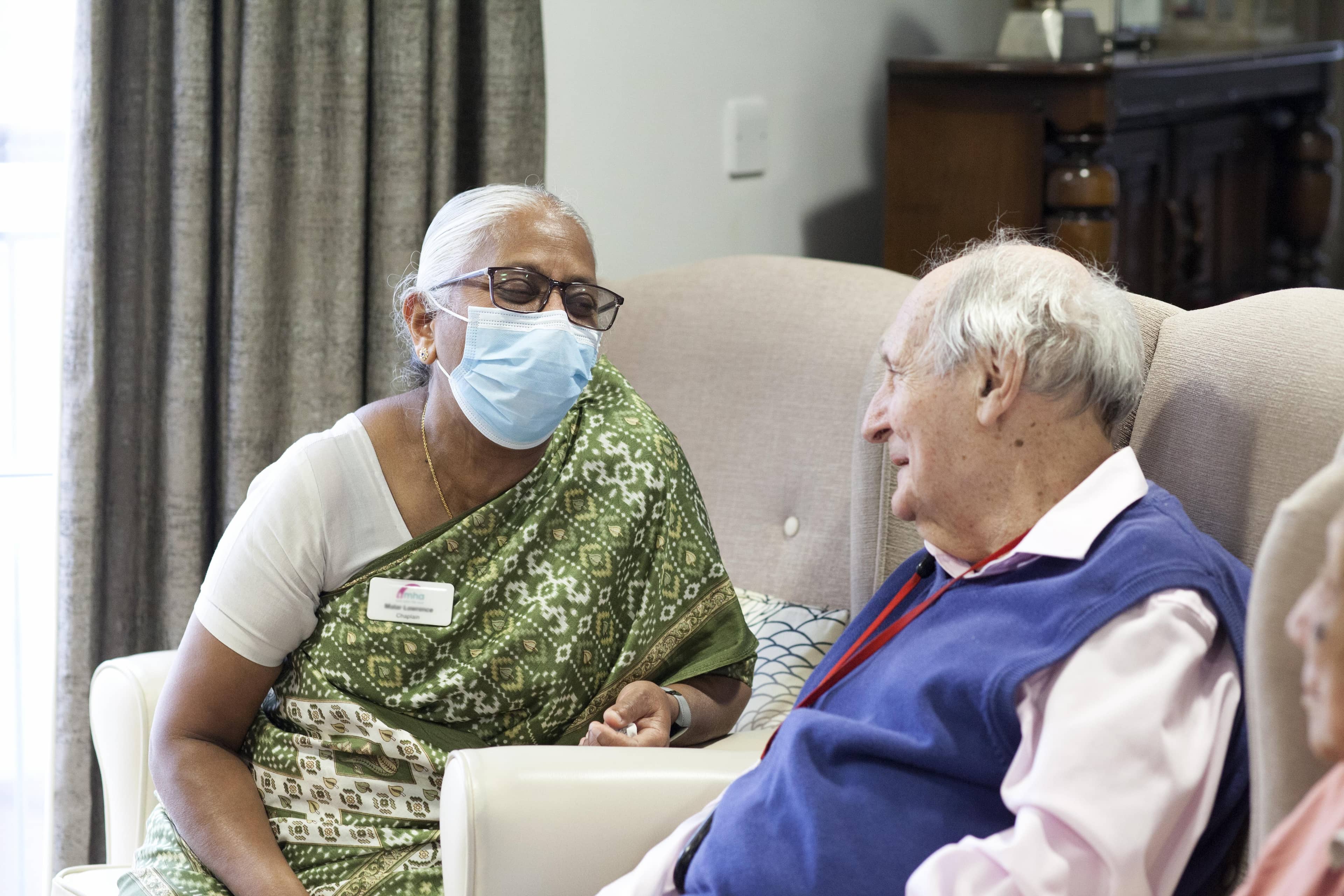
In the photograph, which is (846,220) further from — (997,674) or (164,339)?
(997,674)

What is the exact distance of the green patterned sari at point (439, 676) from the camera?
1.49m

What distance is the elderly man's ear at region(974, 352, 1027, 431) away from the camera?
1187 millimetres

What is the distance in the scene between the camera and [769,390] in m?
2.08

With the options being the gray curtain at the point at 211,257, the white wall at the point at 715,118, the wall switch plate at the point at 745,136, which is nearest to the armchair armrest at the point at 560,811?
the gray curtain at the point at 211,257

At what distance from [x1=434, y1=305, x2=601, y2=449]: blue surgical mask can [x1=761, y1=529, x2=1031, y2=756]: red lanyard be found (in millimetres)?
440

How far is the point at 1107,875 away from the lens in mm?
985

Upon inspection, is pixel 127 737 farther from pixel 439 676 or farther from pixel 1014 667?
pixel 1014 667

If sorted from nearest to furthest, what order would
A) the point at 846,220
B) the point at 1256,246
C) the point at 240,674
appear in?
1. the point at 240,674
2. the point at 846,220
3. the point at 1256,246

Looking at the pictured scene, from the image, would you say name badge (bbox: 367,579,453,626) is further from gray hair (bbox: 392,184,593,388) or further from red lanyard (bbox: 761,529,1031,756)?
red lanyard (bbox: 761,529,1031,756)

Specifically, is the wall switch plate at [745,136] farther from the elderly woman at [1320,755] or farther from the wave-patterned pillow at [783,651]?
the elderly woman at [1320,755]

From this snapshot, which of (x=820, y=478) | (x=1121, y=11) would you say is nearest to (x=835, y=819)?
(x=820, y=478)

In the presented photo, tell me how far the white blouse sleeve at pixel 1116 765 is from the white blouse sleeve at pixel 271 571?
29.3 inches

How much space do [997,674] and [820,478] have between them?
3.16 ft

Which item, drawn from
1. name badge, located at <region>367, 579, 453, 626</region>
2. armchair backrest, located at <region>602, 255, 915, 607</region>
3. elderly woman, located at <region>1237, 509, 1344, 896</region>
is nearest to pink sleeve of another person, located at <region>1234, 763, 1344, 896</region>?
elderly woman, located at <region>1237, 509, 1344, 896</region>
